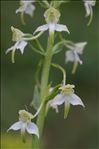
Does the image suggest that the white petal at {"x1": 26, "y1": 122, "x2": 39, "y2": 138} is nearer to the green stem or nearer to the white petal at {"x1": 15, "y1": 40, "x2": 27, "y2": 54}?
the green stem

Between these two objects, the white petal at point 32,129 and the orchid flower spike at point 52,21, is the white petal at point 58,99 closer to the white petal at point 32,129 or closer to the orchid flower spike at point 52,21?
the white petal at point 32,129

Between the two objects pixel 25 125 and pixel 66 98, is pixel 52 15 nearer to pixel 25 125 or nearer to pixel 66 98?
pixel 66 98

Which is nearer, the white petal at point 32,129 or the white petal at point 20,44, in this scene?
the white petal at point 32,129

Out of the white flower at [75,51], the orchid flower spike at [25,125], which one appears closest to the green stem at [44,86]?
the orchid flower spike at [25,125]

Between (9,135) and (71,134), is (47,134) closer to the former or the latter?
(71,134)

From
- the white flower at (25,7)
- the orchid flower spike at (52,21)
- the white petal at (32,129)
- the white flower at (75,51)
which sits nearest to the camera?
the white petal at (32,129)

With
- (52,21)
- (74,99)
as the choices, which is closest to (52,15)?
(52,21)

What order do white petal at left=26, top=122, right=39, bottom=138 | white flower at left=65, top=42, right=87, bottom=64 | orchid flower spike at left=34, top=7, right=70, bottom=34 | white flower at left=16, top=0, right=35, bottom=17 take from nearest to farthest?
1. white petal at left=26, top=122, right=39, bottom=138
2. orchid flower spike at left=34, top=7, right=70, bottom=34
3. white flower at left=16, top=0, right=35, bottom=17
4. white flower at left=65, top=42, right=87, bottom=64

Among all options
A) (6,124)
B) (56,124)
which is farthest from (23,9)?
(56,124)

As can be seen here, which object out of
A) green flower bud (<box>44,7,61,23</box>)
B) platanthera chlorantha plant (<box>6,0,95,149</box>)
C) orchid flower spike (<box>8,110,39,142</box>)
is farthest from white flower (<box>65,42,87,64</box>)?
orchid flower spike (<box>8,110,39,142</box>)

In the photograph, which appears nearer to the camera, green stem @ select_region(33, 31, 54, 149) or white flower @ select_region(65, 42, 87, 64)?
green stem @ select_region(33, 31, 54, 149)

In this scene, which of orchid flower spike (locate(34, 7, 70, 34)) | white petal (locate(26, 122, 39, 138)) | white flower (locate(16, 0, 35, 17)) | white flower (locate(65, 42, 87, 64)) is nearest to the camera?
white petal (locate(26, 122, 39, 138))
